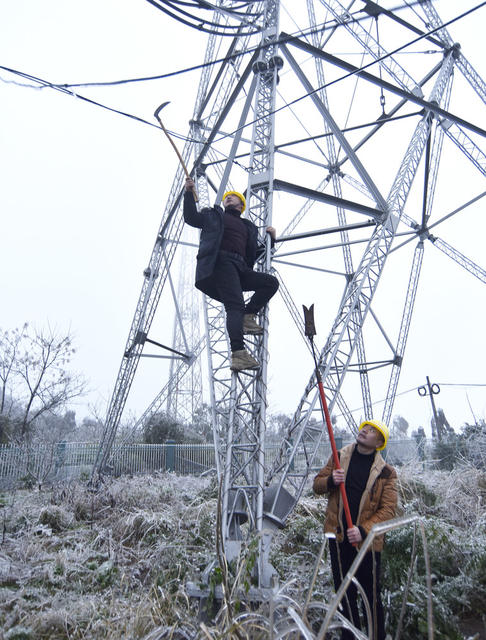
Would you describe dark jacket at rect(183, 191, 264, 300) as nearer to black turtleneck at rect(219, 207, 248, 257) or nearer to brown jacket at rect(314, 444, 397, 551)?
black turtleneck at rect(219, 207, 248, 257)

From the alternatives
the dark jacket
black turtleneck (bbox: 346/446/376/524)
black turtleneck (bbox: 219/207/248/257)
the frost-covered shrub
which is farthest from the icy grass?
black turtleneck (bbox: 219/207/248/257)

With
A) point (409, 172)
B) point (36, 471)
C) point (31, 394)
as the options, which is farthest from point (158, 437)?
point (409, 172)

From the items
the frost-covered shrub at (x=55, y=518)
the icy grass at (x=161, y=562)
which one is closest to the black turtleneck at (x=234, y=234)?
the icy grass at (x=161, y=562)

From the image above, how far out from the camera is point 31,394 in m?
21.4

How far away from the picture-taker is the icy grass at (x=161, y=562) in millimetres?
3195

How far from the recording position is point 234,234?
4.94 metres

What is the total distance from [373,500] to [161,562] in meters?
2.85

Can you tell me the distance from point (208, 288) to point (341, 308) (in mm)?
2511

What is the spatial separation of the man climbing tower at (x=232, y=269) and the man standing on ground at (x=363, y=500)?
5.08 feet

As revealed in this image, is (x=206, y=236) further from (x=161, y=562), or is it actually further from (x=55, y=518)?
(x=55, y=518)

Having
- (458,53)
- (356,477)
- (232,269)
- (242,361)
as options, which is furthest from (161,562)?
(458,53)

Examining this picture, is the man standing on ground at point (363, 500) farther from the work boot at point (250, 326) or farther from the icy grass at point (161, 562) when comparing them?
the work boot at point (250, 326)

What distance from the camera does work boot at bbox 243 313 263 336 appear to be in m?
4.95

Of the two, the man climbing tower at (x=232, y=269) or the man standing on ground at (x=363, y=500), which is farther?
the man climbing tower at (x=232, y=269)
